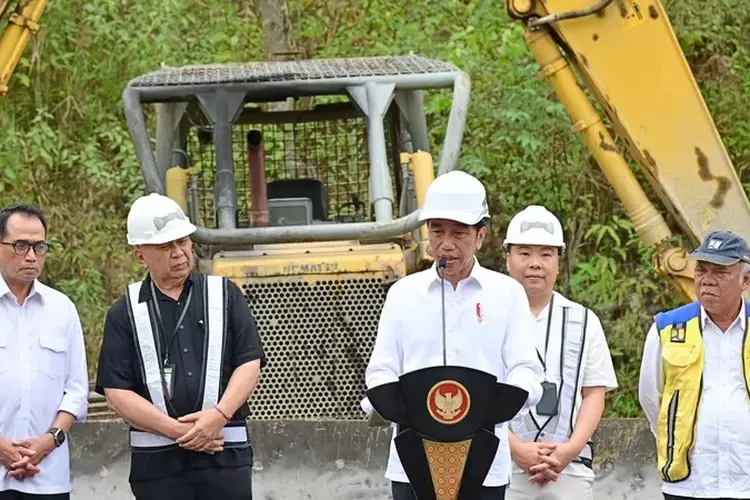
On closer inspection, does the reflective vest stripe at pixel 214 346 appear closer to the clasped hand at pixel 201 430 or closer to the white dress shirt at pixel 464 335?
the clasped hand at pixel 201 430

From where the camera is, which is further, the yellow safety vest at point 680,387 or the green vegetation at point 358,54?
the green vegetation at point 358,54

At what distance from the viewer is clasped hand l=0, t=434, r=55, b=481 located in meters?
5.61

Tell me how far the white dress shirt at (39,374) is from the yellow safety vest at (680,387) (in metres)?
2.15

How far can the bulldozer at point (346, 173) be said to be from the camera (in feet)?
25.8

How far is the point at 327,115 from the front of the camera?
9.63 m

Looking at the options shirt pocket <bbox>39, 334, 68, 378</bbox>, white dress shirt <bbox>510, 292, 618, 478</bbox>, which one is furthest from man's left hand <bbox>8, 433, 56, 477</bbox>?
white dress shirt <bbox>510, 292, 618, 478</bbox>

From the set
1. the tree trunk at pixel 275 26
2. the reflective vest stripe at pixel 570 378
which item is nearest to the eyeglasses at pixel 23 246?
the reflective vest stripe at pixel 570 378

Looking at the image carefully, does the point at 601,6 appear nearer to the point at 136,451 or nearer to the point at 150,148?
the point at 150,148

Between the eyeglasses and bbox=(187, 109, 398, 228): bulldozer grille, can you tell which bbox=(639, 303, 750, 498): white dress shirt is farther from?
bbox=(187, 109, 398, 228): bulldozer grille

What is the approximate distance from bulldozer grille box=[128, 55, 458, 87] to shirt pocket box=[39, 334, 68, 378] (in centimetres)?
264

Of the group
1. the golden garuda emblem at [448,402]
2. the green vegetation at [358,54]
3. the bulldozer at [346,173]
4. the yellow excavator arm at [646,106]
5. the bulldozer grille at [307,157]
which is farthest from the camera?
the green vegetation at [358,54]

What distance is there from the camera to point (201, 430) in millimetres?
5434

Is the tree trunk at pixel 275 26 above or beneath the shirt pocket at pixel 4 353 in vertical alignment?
above

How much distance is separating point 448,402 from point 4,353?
6.23 ft
